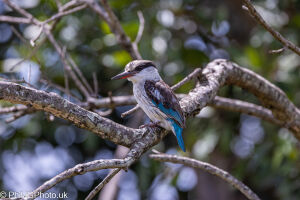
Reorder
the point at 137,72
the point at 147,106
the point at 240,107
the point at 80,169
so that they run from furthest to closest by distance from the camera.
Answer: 1. the point at 240,107
2. the point at 137,72
3. the point at 147,106
4. the point at 80,169

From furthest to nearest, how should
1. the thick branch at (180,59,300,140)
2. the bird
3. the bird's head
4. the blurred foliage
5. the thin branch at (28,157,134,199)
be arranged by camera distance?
the blurred foliage, the bird's head, the bird, the thick branch at (180,59,300,140), the thin branch at (28,157,134,199)

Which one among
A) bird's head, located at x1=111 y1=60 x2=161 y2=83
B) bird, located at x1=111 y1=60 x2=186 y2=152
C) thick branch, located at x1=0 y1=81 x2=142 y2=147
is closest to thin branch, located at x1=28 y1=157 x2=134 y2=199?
thick branch, located at x1=0 y1=81 x2=142 y2=147

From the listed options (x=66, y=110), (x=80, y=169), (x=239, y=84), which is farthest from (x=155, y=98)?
(x=80, y=169)

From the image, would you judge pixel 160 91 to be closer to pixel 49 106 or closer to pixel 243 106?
pixel 243 106

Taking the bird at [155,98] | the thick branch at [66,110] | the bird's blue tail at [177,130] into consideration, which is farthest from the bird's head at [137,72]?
the thick branch at [66,110]

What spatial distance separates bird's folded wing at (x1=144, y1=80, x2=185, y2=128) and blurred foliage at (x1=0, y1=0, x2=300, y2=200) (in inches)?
48.8

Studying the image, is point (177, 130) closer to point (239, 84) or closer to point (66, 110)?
point (239, 84)

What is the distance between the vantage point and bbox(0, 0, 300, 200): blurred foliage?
199 inches

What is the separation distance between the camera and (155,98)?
354cm

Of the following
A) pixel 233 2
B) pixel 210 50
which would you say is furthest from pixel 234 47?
pixel 233 2

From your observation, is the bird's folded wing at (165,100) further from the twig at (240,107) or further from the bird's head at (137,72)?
the twig at (240,107)

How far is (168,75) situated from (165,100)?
5.53 feet

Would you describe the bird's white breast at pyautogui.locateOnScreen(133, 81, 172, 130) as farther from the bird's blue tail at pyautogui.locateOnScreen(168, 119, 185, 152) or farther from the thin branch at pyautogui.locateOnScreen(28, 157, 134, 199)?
the thin branch at pyautogui.locateOnScreen(28, 157, 134, 199)

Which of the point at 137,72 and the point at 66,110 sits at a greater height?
the point at 66,110
